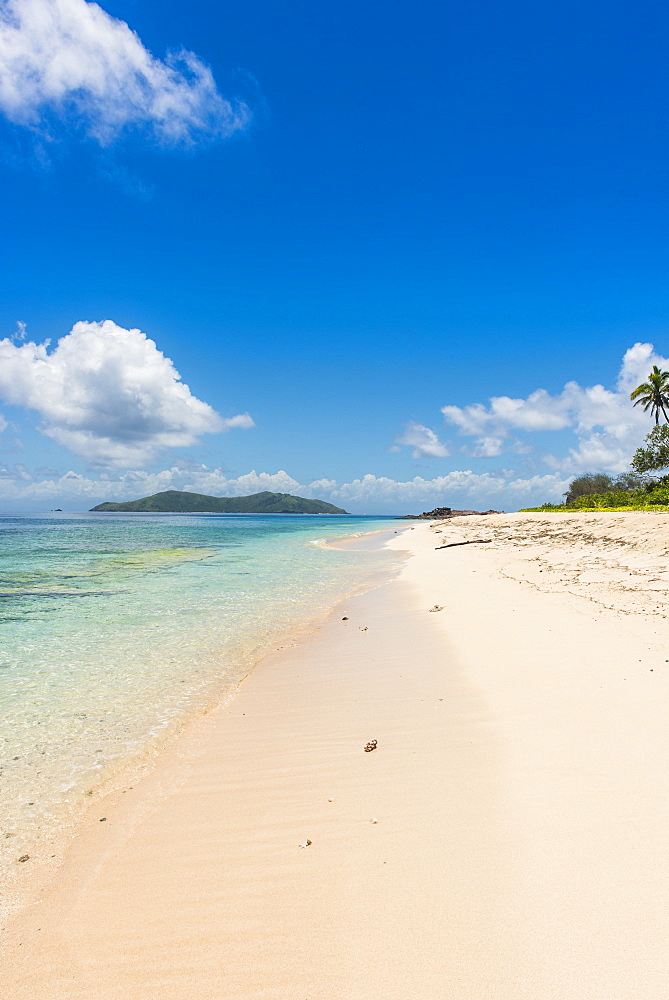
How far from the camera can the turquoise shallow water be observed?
205 inches

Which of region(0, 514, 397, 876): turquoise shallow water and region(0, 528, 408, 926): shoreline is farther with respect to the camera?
region(0, 514, 397, 876): turquoise shallow water

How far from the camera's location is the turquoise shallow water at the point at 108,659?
5195mm

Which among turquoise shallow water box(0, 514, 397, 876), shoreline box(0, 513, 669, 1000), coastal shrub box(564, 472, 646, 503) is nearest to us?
shoreline box(0, 513, 669, 1000)

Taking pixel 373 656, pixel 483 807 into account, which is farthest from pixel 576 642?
pixel 483 807

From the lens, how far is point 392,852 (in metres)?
3.49

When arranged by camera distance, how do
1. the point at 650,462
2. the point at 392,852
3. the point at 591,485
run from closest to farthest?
the point at 392,852
the point at 650,462
the point at 591,485

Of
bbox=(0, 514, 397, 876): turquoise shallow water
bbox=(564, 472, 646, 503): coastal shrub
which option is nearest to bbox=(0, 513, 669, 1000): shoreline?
bbox=(0, 514, 397, 876): turquoise shallow water

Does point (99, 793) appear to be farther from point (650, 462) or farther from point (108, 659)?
point (650, 462)

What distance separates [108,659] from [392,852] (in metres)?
7.36

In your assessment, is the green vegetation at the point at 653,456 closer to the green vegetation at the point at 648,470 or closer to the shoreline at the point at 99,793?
the green vegetation at the point at 648,470

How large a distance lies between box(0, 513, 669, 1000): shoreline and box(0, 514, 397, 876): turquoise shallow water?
0.70 m

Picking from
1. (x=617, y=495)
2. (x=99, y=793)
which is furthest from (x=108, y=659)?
(x=617, y=495)

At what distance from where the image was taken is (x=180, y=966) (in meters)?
2.73

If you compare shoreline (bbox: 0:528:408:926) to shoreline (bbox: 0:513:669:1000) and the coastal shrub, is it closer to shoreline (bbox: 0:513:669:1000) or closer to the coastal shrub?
shoreline (bbox: 0:513:669:1000)
